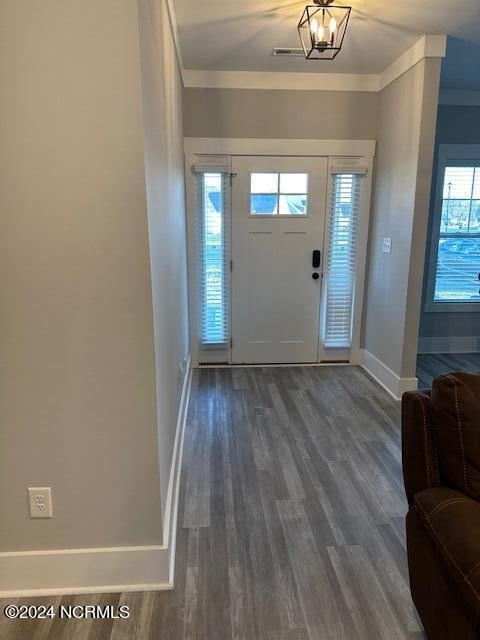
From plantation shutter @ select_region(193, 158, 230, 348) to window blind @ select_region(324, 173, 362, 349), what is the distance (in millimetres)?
962

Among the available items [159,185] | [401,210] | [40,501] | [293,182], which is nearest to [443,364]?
[401,210]

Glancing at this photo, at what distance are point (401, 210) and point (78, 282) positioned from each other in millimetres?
2722

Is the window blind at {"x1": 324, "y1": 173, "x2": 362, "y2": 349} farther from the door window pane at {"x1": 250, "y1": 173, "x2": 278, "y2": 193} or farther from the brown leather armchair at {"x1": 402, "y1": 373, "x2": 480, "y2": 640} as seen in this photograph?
the brown leather armchair at {"x1": 402, "y1": 373, "x2": 480, "y2": 640}

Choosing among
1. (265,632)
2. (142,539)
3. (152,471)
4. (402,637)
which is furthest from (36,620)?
(402,637)

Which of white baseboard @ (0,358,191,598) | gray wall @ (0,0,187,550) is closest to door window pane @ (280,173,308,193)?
gray wall @ (0,0,187,550)

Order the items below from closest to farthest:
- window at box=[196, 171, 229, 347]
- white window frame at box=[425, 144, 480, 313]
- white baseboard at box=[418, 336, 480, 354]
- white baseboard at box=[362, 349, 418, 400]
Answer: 1. white baseboard at box=[362, 349, 418, 400]
2. window at box=[196, 171, 229, 347]
3. white window frame at box=[425, 144, 480, 313]
4. white baseboard at box=[418, 336, 480, 354]

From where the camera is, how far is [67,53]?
1284mm

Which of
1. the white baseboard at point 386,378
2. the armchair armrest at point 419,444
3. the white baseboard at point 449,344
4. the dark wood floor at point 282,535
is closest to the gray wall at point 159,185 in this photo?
the dark wood floor at point 282,535

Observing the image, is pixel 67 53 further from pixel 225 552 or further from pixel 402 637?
pixel 402 637

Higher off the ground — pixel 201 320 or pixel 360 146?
pixel 360 146

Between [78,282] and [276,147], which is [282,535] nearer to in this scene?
[78,282]

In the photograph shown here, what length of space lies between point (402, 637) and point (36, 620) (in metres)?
1.29

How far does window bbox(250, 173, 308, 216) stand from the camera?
379cm

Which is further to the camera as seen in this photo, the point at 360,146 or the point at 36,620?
the point at 360,146
